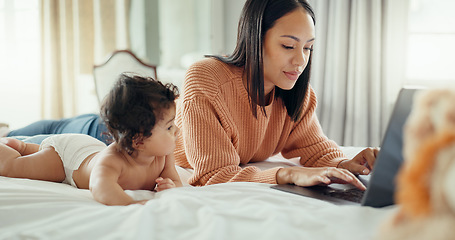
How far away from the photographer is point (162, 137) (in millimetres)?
1329

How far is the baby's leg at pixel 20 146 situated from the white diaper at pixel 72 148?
5cm

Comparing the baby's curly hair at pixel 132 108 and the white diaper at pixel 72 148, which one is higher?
the baby's curly hair at pixel 132 108

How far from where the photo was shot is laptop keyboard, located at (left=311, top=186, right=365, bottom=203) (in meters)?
1.16

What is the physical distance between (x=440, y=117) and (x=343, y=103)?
9.81ft

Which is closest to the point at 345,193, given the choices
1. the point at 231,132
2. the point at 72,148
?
the point at 231,132

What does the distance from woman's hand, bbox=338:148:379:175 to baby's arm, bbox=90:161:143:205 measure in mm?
760

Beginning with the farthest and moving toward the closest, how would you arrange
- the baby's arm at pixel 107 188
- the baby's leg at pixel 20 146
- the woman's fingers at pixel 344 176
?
1. the baby's leg at pixel 20 146
2. the woman's fingers at pixel 344 176
3. the baby's arm at pixel 107 188

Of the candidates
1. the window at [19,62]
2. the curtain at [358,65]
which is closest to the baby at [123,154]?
the curtain at [358,65]

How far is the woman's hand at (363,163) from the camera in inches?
59.7

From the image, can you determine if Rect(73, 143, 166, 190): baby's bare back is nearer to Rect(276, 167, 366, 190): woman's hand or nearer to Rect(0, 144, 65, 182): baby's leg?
Rect(0, 144, 65, 182): baby's leg

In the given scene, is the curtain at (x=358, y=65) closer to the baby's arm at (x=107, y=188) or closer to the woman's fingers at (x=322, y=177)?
the woman's fingers at (x=322, y=177)

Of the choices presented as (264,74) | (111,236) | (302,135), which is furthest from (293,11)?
(111,236)

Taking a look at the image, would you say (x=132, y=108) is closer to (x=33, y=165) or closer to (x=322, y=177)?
(x=33, y=165)

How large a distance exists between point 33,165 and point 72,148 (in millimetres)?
132
